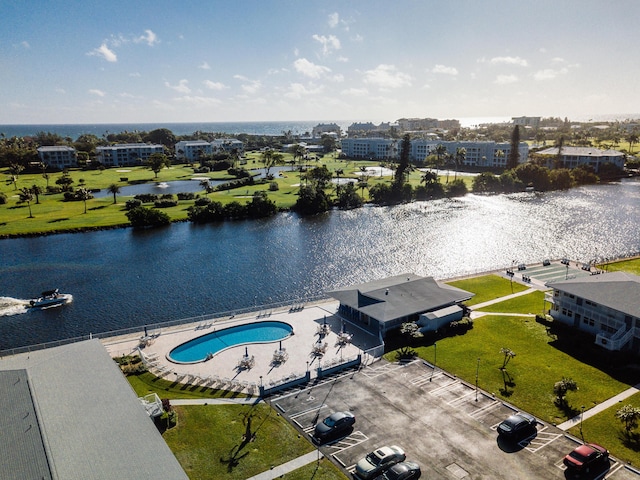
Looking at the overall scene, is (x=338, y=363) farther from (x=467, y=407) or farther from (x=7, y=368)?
(x=7, y=368)

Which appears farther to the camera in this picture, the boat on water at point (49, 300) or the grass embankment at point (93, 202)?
the grass embankment at point (93, 202)

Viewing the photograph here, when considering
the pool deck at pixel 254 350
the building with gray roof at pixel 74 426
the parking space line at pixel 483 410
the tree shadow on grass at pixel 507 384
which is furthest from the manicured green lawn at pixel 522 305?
the building with gray roof at pixel 74 426

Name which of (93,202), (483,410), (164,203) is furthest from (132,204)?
(483,410)

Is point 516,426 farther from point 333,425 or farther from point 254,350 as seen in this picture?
point 254,350

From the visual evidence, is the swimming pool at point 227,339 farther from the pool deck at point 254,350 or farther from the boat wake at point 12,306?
the boat wake at point 12,306

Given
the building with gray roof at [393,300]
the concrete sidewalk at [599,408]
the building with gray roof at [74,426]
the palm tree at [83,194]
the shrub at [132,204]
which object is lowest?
the concrete sidewalk at [599,408]

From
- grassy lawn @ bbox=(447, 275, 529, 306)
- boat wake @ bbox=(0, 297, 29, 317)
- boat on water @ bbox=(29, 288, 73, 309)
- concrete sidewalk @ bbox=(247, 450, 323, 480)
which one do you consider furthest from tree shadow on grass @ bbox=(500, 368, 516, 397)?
boat wake @ bbox=(0, 297, 29, 317)

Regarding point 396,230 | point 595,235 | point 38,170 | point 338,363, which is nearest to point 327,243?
point 396,230
